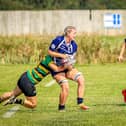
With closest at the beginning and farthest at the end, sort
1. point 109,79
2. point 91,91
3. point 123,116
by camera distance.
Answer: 1. point 123,116
2. point 91,91
3. point 109,79

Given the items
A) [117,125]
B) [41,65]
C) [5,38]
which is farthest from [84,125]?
[5,38]

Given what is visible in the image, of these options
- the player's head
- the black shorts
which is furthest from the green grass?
the player's head

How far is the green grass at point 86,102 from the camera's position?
1127cm

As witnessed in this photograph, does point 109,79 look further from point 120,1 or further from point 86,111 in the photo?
point 120,1

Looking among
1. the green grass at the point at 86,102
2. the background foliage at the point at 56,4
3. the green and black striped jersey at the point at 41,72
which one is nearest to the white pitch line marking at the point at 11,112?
the green grass at the point at 86,102

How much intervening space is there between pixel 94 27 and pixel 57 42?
131ft

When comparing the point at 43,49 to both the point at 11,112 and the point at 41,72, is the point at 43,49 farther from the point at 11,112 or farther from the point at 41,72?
the point at 41,72

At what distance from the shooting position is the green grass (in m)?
11.3

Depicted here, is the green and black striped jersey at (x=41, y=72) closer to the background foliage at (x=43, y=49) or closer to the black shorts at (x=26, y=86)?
the black shorts at (x=26, y=86)

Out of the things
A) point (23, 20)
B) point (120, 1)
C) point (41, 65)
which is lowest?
point (41, 65)

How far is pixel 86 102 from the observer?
579 inches

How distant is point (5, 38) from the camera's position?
99.7ft

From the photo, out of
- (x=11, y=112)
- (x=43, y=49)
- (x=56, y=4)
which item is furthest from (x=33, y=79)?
(x=56, y=4)

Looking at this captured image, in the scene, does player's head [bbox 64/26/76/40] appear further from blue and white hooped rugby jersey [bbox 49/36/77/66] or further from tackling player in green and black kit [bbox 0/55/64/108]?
tackling player in green and black kit [bbox 0/55/64/108]
